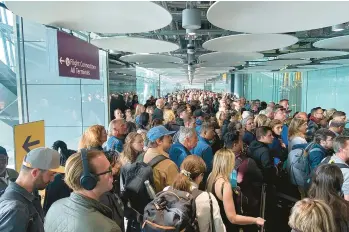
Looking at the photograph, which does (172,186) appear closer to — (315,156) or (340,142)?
(340,142)

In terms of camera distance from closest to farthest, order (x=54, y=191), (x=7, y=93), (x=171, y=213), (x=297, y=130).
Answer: (x=171, y=213)
(x=54, y=191)
(x=297, y=130)
(x=7, y=93)

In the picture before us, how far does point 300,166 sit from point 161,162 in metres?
2.09

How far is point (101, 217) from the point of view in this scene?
165 cm

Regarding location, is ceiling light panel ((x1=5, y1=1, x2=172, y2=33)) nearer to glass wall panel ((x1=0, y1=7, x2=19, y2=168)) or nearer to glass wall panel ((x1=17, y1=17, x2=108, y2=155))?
glass wall panel ((x1=0, y1=7, x2=19, y2=168))

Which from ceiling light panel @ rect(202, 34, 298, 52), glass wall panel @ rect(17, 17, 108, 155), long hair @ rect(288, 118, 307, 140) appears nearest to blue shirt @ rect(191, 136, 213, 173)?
long hair @ rect(288, 118, 307, 140)

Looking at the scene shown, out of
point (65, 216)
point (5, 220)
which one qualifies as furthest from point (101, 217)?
point (5, 220)

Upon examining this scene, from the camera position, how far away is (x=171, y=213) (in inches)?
82.2

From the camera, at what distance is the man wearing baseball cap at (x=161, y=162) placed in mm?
2955

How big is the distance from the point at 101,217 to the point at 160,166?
1394mm

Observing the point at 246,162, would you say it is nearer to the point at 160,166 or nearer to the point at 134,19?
the point at 160,166

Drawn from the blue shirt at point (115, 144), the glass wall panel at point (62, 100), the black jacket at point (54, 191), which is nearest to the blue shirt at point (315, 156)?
the blue shirt at point (115, 144)

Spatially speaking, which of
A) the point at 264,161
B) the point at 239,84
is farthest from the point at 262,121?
the point at 239,84

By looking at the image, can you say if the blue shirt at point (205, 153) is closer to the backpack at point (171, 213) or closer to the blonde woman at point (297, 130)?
the blonde woman at point (297, 130)

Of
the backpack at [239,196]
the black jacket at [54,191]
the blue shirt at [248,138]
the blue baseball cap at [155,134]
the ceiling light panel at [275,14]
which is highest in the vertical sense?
the ceiling light panel at [275,14]
